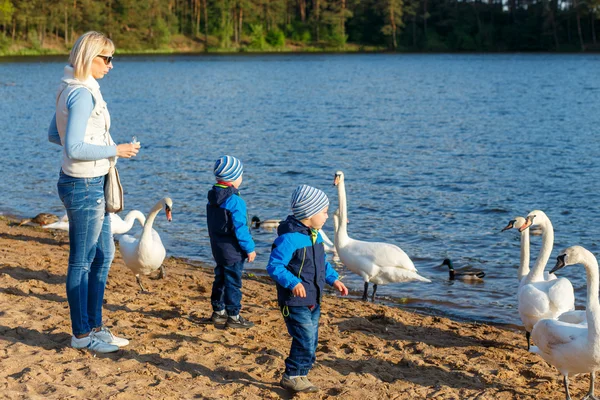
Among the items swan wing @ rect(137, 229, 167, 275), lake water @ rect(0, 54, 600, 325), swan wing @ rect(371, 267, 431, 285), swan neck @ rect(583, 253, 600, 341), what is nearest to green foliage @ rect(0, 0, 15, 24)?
lake water @ rect(0, 54, 600, 325)

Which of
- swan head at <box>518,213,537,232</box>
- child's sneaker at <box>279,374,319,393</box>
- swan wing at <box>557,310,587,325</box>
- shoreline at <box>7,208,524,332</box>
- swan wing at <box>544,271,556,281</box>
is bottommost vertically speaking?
shoreline at <box>7,208,524,332</box>

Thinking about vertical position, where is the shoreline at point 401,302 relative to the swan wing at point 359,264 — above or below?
below

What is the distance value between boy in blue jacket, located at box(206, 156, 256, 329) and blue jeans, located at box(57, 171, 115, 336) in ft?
3.83

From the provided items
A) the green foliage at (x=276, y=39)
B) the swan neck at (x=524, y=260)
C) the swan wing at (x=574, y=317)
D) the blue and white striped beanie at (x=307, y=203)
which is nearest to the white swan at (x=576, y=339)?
the swan wing at (x=574, y=317)

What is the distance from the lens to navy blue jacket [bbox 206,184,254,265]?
22.5ft

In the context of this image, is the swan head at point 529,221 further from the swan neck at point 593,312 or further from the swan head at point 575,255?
the swan neck at point 593,312

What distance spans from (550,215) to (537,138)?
12883mm

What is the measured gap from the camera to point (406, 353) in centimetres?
691

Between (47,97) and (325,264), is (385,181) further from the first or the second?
(47,97)

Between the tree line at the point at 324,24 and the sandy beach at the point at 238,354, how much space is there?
92.8 m

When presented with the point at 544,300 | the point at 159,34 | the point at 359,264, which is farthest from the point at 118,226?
the point at 159,34

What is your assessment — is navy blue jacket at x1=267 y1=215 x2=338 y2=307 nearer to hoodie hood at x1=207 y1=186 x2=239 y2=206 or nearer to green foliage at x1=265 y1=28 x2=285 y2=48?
hoodie hood at x1=207 y1=186 x2=239 y2=206

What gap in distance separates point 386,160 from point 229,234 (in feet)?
53.7

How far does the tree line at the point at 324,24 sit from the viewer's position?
101m
